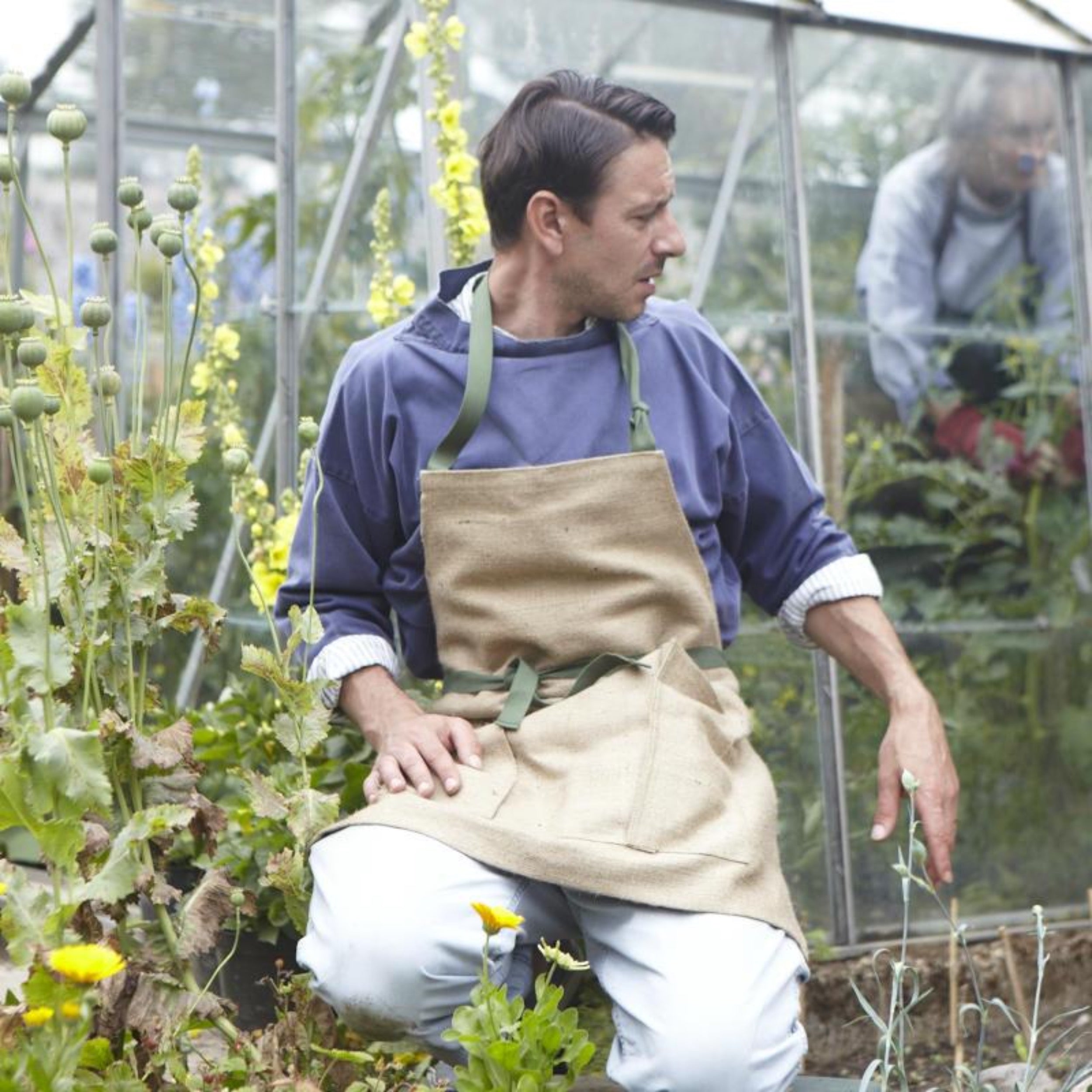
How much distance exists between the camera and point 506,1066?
5.79ft

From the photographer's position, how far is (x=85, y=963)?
1375 mm

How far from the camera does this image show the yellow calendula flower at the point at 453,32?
3090mm

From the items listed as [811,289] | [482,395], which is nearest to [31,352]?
[482,395]

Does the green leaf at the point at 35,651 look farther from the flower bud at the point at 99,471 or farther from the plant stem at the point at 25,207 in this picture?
the plant stem at the point at 25,207

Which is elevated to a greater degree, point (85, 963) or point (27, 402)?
point (27, 402)

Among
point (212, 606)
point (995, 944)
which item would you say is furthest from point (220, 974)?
point (995, 944)

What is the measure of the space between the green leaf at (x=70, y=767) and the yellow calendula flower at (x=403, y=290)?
1.56m

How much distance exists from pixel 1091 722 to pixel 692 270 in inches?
51.9

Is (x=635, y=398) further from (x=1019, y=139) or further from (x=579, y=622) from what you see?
(x=1019, y=139)

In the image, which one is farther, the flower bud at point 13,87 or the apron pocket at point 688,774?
the apron pocket at point 688,774

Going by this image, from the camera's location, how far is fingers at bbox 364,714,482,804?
218 cm

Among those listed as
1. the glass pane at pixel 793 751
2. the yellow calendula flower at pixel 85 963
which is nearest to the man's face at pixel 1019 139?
the glass pane at pixel 793 751

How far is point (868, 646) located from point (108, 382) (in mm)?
1070

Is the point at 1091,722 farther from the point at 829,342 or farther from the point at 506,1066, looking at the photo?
the point at 506,1066
